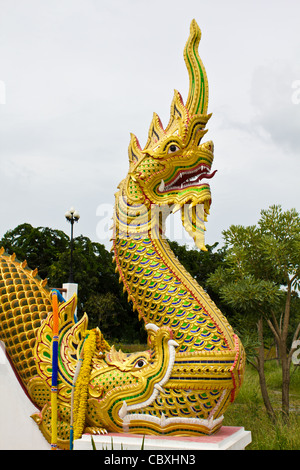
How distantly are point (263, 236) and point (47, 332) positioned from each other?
4.05 m

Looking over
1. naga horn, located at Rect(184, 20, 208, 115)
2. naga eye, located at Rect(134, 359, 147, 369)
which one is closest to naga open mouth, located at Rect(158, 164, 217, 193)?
naga horn, located at Rect(184, 20, 208, 115)

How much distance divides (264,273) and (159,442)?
4.24m

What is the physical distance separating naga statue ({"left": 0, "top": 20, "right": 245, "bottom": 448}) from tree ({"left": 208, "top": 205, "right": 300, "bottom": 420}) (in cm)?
270

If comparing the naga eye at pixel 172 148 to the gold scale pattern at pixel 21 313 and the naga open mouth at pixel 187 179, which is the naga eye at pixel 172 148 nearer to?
the naga open mouth at pixel 187 179

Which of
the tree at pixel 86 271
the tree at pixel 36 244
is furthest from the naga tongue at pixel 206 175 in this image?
the tree at pixel 36 244

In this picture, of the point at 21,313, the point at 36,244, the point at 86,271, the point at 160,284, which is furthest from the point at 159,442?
the point at 36,244

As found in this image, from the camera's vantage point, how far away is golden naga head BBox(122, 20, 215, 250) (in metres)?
4.09

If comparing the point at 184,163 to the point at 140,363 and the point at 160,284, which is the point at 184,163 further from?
the point at 140,363

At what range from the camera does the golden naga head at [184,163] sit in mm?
4090

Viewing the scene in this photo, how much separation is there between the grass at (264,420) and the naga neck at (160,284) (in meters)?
1.70

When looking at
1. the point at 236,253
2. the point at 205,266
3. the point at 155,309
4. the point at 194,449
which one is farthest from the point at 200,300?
the point at 205,266

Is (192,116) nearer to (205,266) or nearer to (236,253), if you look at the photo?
(236,253)

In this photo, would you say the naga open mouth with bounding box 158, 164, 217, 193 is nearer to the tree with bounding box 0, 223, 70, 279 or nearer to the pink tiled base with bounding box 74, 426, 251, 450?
the pink tiled base with bounding box 74, 426, 251, 450

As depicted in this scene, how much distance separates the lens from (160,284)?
411 centimetres
